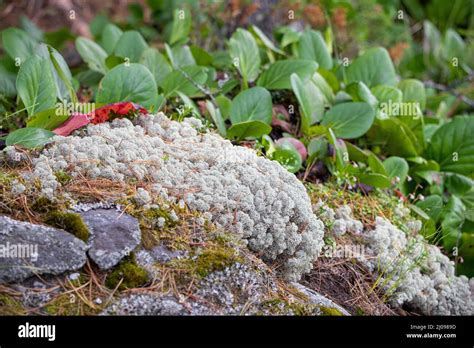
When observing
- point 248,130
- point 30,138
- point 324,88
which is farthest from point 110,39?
point 30,138

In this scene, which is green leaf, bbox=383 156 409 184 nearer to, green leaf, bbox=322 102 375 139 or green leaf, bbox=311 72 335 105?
green leaf, bbox=322 102 375 139

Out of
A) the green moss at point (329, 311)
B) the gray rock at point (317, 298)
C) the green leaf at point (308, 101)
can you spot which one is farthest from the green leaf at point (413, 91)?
the green moss at point (329, 311)

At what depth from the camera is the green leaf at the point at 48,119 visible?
9.50ft

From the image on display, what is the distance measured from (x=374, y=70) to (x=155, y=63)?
145cm

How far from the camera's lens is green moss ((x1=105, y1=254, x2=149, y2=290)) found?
226 centimetres

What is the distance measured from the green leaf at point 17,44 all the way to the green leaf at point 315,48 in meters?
1.72

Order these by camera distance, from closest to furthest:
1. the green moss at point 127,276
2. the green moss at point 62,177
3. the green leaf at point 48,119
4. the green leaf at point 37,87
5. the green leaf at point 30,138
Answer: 1. the green moss at point 127,276
2. the green moss at point 62,177
3. the green leaf at point 30,138
4. the green leaf at point 48,119
5. the green leaf at point 37,87

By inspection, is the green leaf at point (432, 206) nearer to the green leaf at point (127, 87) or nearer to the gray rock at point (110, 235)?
the green leaf at point (127, 87)

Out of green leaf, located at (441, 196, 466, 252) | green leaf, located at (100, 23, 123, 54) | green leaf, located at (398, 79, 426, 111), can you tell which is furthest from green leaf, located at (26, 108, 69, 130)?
green leaf, located at (398, 79, 426, 111)

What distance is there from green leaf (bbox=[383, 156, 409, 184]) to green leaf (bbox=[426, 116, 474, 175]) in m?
0.43

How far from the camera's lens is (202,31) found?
5207mm

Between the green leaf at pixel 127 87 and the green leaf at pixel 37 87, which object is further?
the green leaf at pixel 127 87
